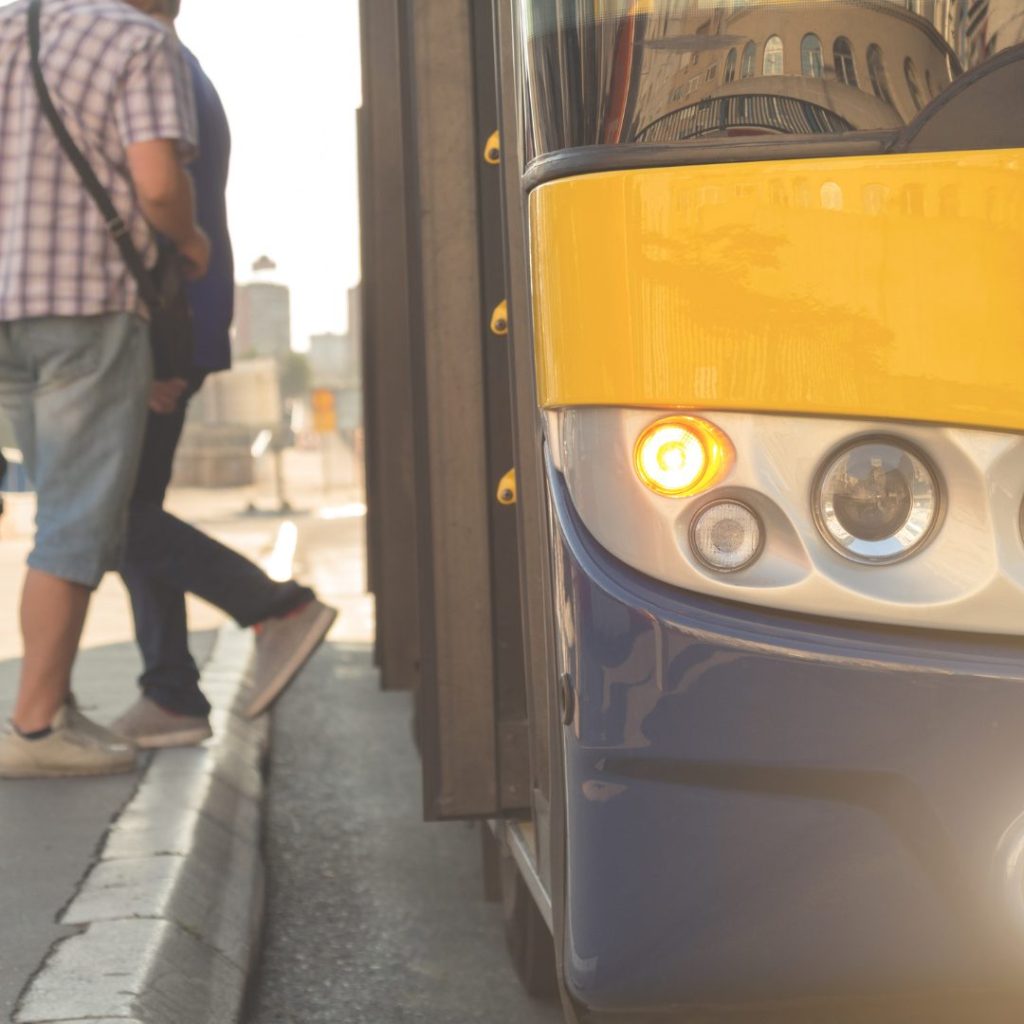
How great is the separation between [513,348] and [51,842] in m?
1.81

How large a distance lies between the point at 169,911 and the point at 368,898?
2.90 feet

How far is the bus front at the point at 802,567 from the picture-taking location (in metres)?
2.13

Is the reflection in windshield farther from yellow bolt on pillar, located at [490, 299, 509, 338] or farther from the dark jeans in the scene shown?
the dark jeans

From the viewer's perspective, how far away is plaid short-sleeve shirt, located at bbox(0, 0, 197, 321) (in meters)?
4.26

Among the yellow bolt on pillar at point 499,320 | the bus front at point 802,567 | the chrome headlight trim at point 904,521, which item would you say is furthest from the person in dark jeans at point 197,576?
the chrome headlight trim at point 904,521

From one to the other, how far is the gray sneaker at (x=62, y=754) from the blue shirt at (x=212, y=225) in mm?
1017

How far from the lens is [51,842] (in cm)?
388

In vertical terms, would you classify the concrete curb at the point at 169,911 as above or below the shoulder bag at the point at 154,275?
below

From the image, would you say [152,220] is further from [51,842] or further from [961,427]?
[961,427]

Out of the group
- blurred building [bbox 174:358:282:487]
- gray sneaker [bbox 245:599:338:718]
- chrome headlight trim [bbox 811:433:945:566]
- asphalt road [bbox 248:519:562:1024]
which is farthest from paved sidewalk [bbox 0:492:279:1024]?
blurred building [bbox 174:358:282:487]

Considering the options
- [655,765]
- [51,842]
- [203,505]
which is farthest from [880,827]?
[203,505]

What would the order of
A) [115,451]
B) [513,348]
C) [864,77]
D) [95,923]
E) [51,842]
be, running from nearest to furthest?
[864,77], [513,348], [95,923], [51,842], [115,451]

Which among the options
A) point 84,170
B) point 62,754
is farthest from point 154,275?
point 62,754

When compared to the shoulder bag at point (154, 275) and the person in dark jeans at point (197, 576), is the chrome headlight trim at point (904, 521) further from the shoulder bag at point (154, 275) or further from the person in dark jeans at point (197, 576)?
the person in dark jeans at point (197, 576)
